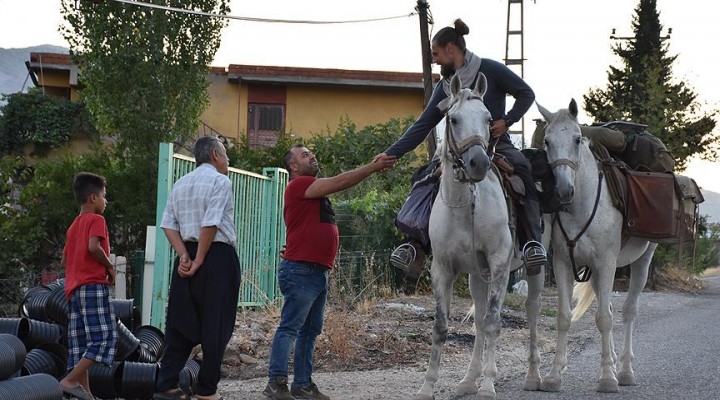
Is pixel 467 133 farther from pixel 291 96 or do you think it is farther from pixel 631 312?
pixel 291 96

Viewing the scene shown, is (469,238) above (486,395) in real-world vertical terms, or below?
above

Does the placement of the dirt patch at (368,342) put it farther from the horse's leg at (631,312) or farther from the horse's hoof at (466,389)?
the horse's hoof at (466,389)

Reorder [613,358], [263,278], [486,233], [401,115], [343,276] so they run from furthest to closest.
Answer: [401,115] < [343,276] < [263,278] < [613,358] < [486,233]

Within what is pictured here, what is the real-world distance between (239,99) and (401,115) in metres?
5.98

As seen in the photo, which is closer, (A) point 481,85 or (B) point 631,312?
(A) point 481,85

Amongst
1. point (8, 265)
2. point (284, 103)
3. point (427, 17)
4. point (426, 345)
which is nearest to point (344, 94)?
point (284, 103)

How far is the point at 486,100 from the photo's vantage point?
9312 millimetres

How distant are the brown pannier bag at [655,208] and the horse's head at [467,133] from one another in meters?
2.71

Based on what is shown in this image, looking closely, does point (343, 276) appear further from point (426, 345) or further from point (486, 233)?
point (486, 233)

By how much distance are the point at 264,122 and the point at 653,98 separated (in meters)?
14.0

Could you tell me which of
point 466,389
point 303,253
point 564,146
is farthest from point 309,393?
point 564,146

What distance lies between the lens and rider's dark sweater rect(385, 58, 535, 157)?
9.16m

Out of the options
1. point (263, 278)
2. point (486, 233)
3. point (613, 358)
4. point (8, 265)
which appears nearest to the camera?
point (486, 233)

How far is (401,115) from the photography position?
127 ft
